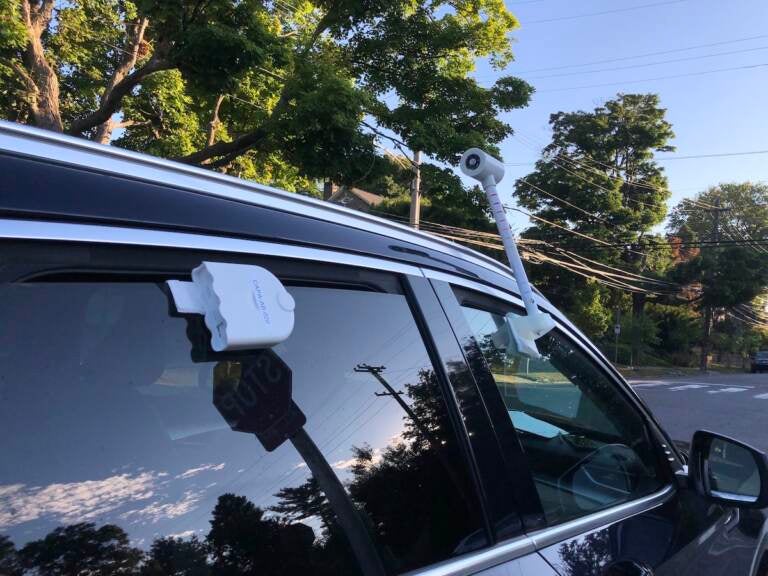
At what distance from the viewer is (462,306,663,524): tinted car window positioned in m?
1.59

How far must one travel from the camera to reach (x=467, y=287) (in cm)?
151

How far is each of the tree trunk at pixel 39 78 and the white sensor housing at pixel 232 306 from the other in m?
12.1

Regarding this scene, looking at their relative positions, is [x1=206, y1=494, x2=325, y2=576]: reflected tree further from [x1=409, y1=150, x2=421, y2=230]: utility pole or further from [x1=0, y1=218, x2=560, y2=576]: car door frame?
[x1=409, y1=150, x2=421, y2=230]: utility pole

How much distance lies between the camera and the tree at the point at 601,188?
32031 millimetres

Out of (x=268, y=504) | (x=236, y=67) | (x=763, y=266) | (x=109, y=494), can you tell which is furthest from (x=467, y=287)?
(x=763, y=266)

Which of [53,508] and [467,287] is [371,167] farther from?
[53,508]

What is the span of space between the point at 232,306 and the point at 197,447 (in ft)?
0.87

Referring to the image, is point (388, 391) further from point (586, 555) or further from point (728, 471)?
point (728, 471)

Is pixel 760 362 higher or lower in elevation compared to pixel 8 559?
lower

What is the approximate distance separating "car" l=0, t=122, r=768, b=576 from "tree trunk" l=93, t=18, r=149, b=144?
14.5 m

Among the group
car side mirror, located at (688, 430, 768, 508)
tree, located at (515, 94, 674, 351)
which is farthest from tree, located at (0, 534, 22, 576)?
tree, located at (515, 94, 674, 351)

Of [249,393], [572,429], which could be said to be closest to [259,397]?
[249,393]

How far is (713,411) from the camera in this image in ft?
47.1

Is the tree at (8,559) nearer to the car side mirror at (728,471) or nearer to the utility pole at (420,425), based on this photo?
the utility pole at (420,425)
